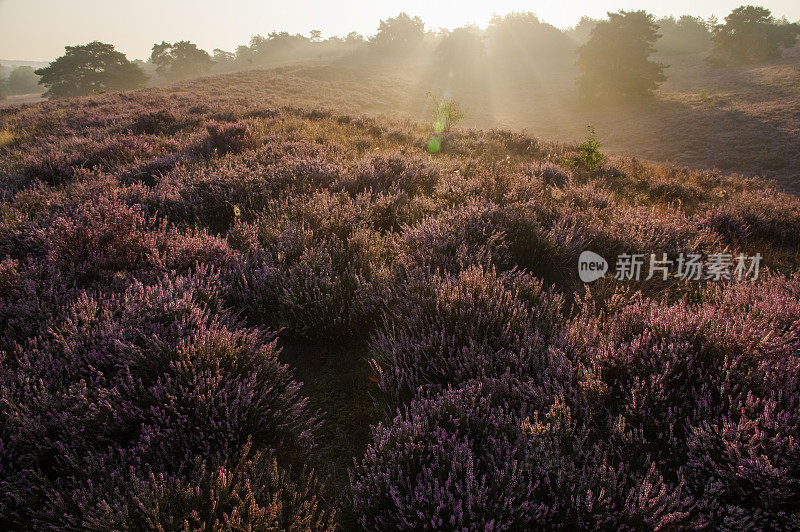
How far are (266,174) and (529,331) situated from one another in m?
4.99

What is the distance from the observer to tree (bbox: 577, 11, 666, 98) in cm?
3014

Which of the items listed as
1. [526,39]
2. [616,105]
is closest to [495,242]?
[616,105]

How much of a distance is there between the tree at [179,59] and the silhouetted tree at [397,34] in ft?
86.9

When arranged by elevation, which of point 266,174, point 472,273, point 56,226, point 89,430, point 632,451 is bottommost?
point 632,451

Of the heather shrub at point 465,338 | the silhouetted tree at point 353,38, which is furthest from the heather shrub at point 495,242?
the silhouetted tree at point 353,38

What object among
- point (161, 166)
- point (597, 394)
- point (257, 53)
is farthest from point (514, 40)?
point (597, 394)

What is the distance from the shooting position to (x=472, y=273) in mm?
2951

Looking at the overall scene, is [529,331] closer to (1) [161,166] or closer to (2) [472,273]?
(2) [472,273]

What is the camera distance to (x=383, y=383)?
228cm

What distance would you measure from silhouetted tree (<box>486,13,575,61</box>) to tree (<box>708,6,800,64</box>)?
20450 millimetres

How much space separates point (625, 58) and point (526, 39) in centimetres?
3183

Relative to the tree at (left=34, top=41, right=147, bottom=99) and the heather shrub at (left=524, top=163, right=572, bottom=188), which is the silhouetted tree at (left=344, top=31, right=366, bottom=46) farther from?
the heather shrub at (left=524, top=163, right=572, bottom=188)

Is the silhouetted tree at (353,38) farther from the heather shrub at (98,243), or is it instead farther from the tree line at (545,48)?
the heather shrub at (98,243)

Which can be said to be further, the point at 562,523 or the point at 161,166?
the point at 161,166
